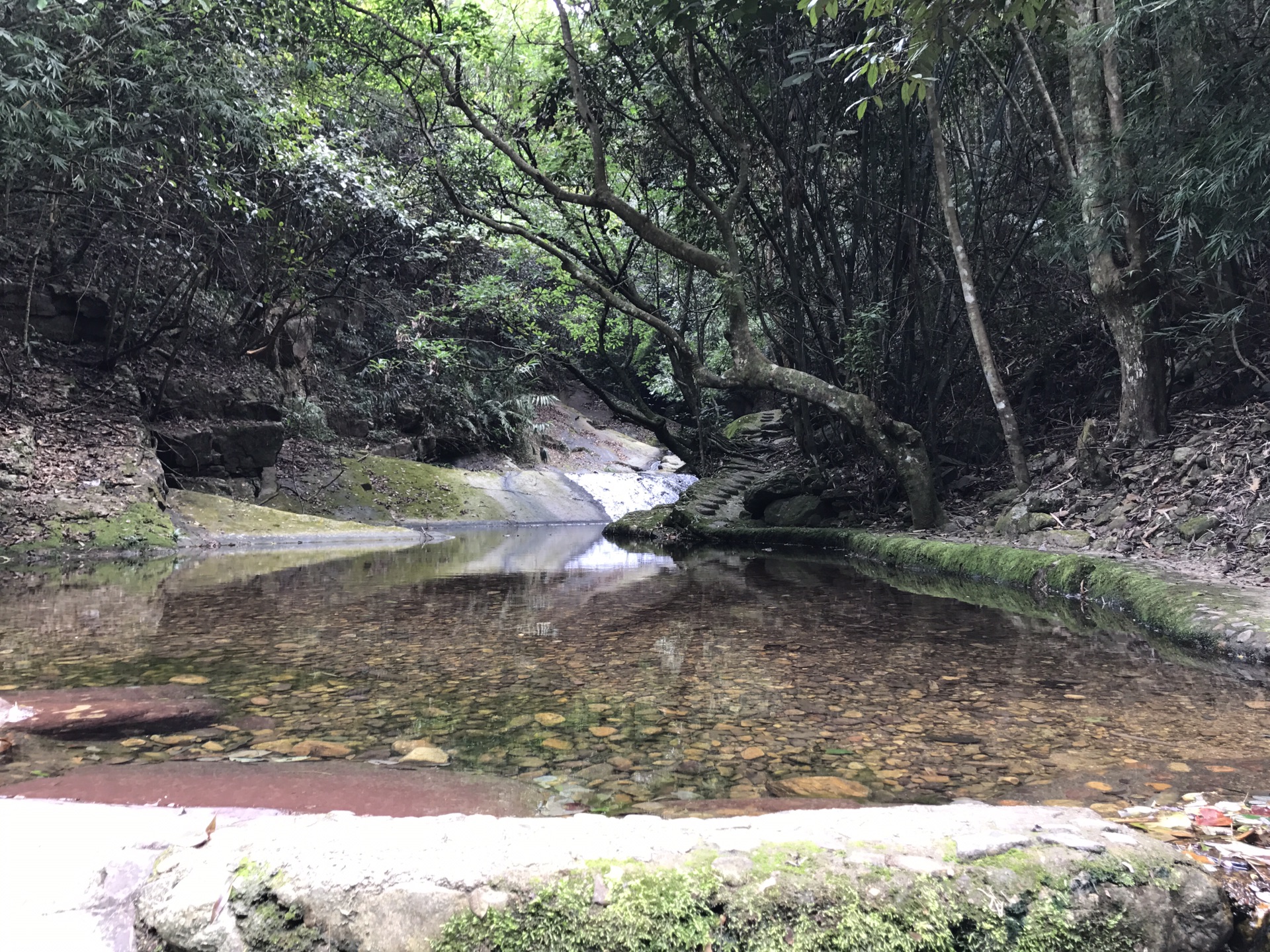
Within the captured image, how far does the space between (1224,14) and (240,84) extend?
964 cm

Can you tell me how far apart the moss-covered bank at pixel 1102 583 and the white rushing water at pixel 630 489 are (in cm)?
962

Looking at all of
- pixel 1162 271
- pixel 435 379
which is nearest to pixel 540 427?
pixel 435 379

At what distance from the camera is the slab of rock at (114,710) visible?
97.8 inches

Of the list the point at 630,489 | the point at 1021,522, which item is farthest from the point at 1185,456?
the point at 630,489

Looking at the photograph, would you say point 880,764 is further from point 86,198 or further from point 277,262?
point 277,262

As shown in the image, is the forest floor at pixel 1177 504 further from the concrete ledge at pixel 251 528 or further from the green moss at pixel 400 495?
the green moss at pixel 400 495

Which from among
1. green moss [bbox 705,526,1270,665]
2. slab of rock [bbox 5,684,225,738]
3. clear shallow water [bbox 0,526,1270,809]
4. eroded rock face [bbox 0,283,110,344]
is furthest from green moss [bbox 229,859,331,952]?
eroded rock face [bbox 0,283,110,344]

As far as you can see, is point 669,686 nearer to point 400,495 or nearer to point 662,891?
point 662,891

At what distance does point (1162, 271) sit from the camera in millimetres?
6203

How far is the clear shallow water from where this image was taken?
2.26 meters

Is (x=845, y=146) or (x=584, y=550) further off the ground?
(x=845, y=146)

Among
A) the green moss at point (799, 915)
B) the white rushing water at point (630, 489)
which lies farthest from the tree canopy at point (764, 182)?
the white rushing water at point (630, 489)

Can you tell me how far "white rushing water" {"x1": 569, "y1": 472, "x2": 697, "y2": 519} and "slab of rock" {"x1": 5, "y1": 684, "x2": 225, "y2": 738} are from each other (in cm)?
1541

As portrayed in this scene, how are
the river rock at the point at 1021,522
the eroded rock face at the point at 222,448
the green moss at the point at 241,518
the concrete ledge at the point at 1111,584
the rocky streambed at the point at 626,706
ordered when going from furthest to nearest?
1. the eroded rock face at the point at 222,448
2. the green moss at the point at 241,518
3. the river rock at the point at 1021,522
4. the concrete ledge at the point at 1111,584
5. the rocky streambed at the point at 626,706
